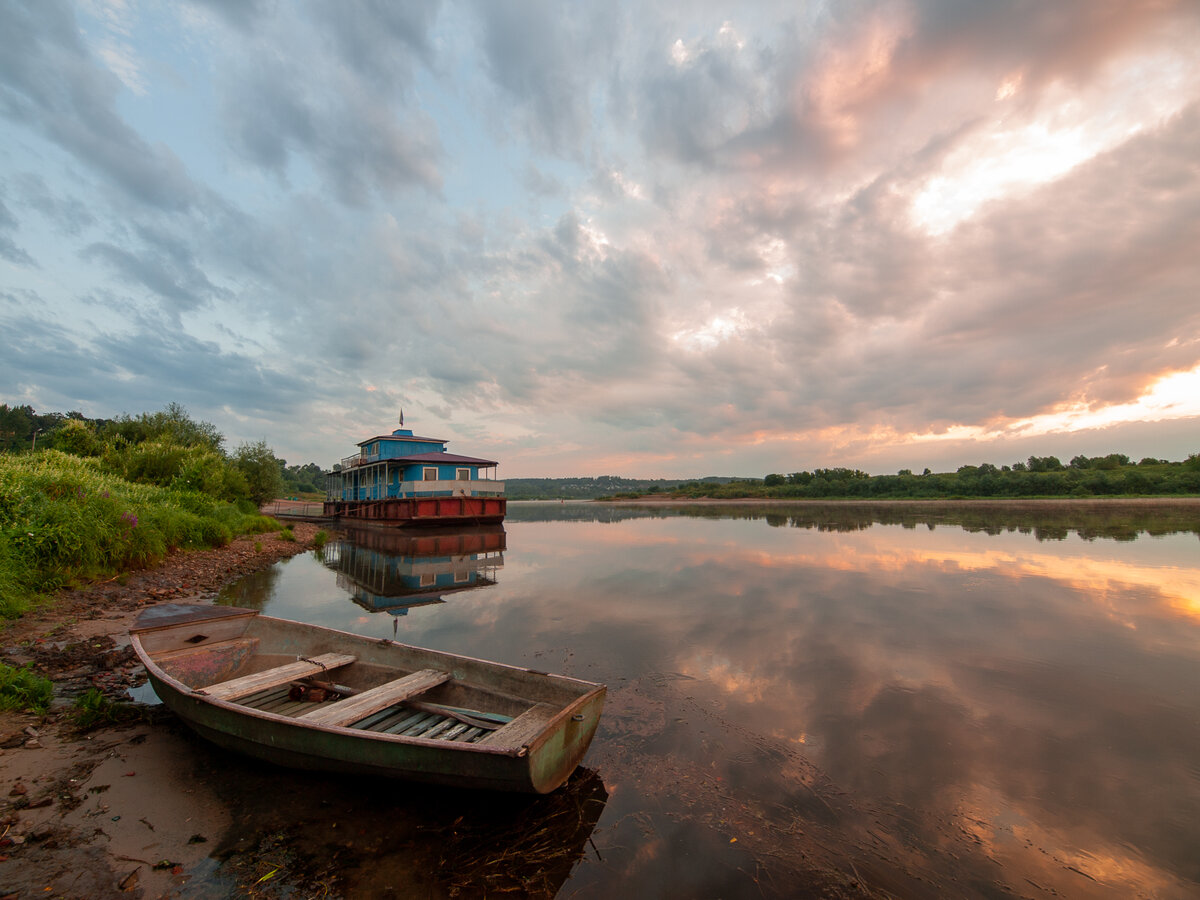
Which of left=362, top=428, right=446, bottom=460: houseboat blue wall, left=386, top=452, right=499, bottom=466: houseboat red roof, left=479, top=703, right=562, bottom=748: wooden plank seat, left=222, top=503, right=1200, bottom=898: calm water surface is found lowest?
left=222, top=503, right=1200, bottom=898: calm water surface

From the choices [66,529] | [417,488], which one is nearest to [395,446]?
[417,488]

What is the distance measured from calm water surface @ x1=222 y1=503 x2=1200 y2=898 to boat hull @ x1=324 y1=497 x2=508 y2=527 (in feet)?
45.0

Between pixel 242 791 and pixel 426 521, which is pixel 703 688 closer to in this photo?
pixel 242 791

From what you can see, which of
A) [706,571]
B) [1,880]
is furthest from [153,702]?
[706,571]

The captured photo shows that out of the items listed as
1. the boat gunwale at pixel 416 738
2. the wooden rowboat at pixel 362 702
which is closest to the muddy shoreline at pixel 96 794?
the wooden rowboat at pixel 362 702

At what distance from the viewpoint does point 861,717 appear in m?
5.81

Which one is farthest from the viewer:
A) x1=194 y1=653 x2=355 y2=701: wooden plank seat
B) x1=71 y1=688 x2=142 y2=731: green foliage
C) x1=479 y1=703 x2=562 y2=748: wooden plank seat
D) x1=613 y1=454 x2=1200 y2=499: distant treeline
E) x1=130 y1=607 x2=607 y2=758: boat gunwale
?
x1=613 y1=454 x2=1200 y2=499: distant treeline

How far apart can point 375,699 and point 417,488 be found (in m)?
26.4

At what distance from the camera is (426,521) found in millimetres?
28844

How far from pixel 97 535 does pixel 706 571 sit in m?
16.0

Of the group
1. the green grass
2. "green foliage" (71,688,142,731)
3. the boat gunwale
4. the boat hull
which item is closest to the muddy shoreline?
"green foliage" (71,688,142,731)

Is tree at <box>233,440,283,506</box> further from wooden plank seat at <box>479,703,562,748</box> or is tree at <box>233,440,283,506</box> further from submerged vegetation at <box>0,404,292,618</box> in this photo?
wooden plank seat at <box>479,703,562,748</box>

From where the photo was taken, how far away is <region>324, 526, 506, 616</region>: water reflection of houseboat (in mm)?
12969

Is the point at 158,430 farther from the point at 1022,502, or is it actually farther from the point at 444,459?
the point at 1022,502
